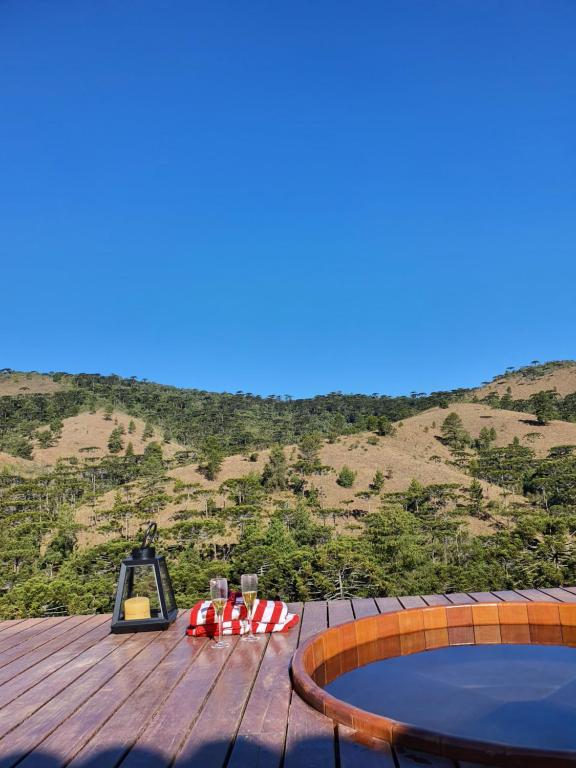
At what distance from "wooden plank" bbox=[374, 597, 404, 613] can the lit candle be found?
102 centimetres

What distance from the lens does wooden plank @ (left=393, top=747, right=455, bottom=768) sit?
43.1 inches

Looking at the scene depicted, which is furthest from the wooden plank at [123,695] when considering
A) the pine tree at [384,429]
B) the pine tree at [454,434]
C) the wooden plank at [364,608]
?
the pine tree at [384,429]

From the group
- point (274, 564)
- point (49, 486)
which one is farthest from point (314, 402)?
point (274, 564)

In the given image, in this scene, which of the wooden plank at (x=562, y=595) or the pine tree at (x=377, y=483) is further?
the pine tree at (x=377, y=483)

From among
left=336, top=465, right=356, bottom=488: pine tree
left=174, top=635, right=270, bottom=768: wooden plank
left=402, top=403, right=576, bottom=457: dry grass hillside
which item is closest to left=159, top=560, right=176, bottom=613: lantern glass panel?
left=174, top=635, right=270, bottom=768: wooden plank

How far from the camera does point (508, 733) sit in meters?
1.59

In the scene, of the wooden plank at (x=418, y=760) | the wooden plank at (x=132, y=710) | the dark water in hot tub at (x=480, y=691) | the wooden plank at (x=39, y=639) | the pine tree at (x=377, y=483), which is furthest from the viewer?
the pine tree at (x=377, y=483)

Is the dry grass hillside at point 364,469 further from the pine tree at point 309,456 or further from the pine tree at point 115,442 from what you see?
the pine tree at point 115,442

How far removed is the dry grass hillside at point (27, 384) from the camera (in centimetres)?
5634

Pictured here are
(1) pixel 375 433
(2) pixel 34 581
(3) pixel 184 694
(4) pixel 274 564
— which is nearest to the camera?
(3) pixel 184 694

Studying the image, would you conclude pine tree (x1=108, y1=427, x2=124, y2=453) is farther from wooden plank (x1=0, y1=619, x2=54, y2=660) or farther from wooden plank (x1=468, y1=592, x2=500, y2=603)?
wooden plank (x1=468, y1=592, x2=500, y2=603)

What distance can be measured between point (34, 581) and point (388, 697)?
11.7 metres

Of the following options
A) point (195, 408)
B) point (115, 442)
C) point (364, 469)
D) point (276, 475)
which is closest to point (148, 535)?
point (276, 475)

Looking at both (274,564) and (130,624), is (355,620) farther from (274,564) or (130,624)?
(274,564)
